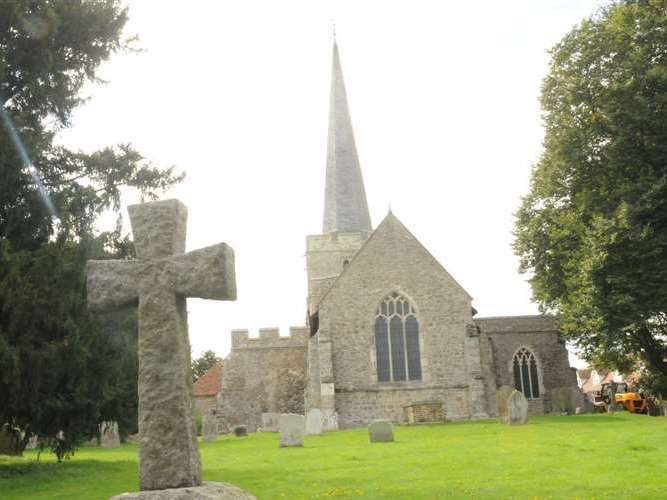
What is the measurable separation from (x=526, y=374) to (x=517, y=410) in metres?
10.3

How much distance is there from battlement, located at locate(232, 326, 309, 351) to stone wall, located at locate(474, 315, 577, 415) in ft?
26.8

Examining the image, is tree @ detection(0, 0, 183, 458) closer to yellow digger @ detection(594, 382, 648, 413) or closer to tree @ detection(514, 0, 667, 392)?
tree @ detection(514, 0, 667, 392)

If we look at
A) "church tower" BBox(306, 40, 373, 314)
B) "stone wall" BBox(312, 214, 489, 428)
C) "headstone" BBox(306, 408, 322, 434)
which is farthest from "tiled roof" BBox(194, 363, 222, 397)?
"headstone" BBox(306, 408, 322, 434)

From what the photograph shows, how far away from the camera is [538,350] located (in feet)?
99.6

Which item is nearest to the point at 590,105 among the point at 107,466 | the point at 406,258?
the point at 406,258

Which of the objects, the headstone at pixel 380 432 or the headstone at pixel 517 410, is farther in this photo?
the headstone at pixel 517 410

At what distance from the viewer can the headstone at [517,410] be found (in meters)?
20.3

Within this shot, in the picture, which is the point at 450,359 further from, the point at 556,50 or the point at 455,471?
the point at 455,471

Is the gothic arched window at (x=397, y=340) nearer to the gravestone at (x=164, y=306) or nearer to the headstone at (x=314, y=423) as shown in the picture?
the headstone at (x=314, y=423)

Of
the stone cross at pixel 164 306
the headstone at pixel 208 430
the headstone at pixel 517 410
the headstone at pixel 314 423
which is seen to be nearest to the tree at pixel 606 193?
the headstone at pixel 517 410

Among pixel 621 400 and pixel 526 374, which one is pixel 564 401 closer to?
pixel 526 374

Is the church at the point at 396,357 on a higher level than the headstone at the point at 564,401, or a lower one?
higher

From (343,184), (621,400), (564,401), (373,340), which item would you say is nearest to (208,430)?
(373,340)

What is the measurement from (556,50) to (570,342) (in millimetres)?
9368
